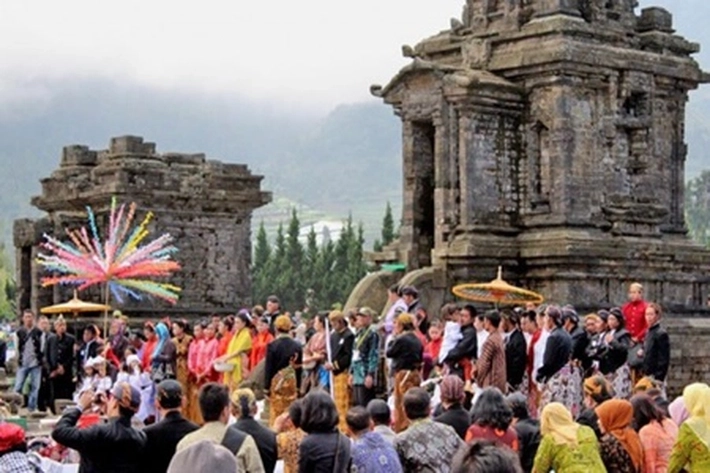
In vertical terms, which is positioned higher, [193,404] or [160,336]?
[160,336]

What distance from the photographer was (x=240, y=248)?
143 feet

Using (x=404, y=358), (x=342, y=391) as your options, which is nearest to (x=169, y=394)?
(x=404, y=358)

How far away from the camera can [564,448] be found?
11.5 meters

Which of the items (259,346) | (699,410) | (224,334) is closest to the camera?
(699,410)

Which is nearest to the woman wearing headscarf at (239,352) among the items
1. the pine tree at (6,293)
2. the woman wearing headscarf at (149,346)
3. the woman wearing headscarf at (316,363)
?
the woman wearing headscarf at (149,346)

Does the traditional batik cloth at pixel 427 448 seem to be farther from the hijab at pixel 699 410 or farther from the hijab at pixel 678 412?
the hijab at pixel 678 412

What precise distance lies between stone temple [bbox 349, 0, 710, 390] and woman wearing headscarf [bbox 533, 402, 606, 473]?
54.8 ft

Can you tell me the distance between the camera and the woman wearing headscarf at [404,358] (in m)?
19.3

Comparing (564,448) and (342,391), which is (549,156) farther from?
(564,448)

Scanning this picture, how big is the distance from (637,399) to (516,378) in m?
6.67

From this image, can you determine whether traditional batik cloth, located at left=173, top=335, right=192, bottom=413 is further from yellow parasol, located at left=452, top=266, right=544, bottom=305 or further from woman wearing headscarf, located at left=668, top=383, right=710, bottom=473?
woman wearing headscarf, located at left=668, top=383, right=710, bottom=473

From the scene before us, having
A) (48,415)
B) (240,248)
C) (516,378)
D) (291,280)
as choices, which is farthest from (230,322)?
(291,280)

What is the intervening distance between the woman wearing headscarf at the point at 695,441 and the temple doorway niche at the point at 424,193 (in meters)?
18.9

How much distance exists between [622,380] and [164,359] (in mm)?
8167
